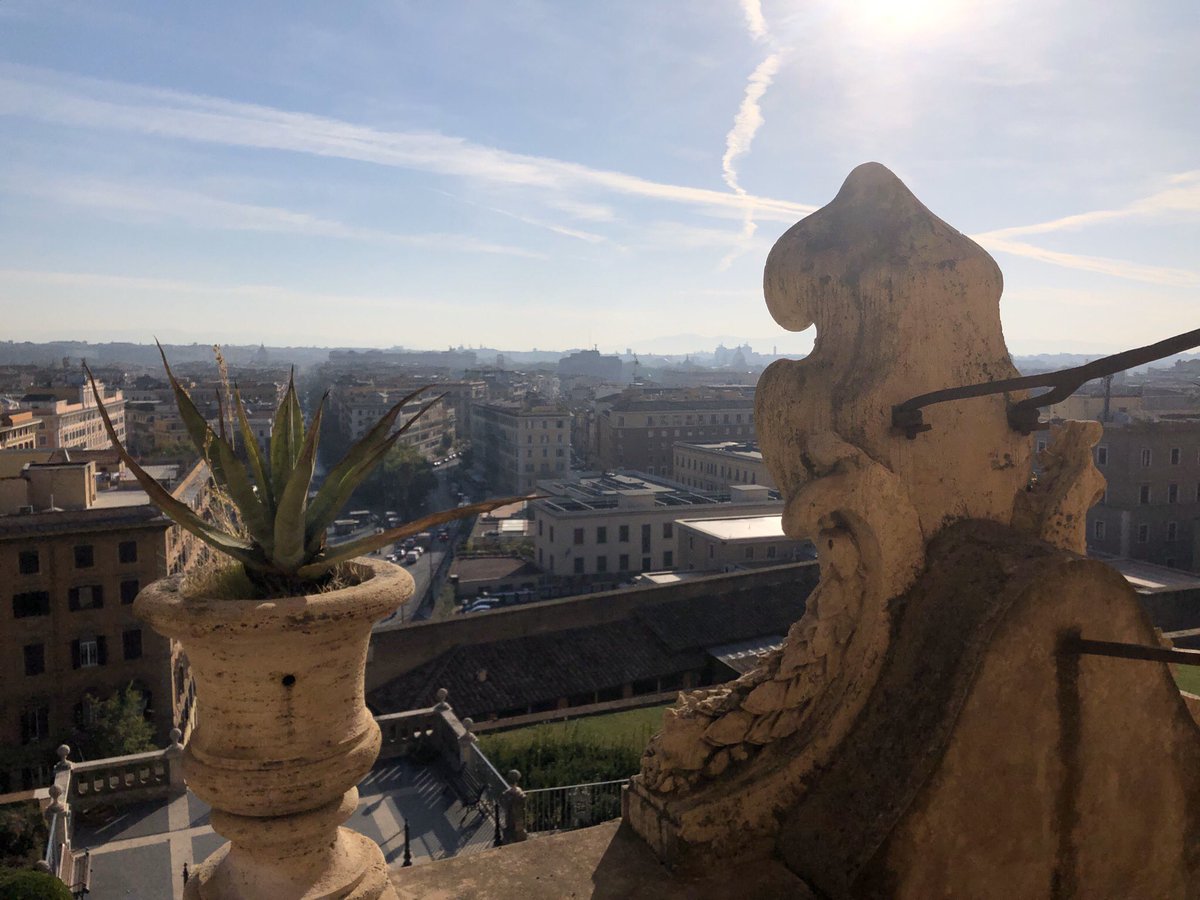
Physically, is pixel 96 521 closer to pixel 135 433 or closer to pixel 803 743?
pixel 803 743

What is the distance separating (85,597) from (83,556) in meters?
1.11

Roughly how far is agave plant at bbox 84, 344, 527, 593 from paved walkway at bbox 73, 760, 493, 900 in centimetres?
981

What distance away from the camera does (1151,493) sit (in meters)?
36.8

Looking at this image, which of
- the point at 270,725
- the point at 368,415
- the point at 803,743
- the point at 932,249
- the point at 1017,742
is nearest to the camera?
the point at 270,725

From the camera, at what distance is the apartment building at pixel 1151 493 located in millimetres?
36156

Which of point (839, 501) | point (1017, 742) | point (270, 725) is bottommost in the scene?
point (1017, 742)

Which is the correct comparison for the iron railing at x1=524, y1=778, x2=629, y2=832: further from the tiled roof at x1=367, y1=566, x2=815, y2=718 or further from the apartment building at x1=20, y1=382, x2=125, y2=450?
the apartment building at x1=20, y1=382, x2=125, y2=450

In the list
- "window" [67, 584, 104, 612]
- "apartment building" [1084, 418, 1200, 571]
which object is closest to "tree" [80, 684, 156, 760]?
"window" [67, 584, 104, 612]

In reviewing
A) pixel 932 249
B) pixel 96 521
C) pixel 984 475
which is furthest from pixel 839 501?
pixel 96 521

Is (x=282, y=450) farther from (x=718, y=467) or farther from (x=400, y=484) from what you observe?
(x=400, y=484)

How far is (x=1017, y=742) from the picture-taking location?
362cm

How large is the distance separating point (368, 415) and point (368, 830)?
74.7m

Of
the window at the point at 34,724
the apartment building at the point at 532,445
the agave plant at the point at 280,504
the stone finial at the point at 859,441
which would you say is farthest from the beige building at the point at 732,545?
the agave plant at the point at 280,504

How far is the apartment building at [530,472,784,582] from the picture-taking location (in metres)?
40.9
